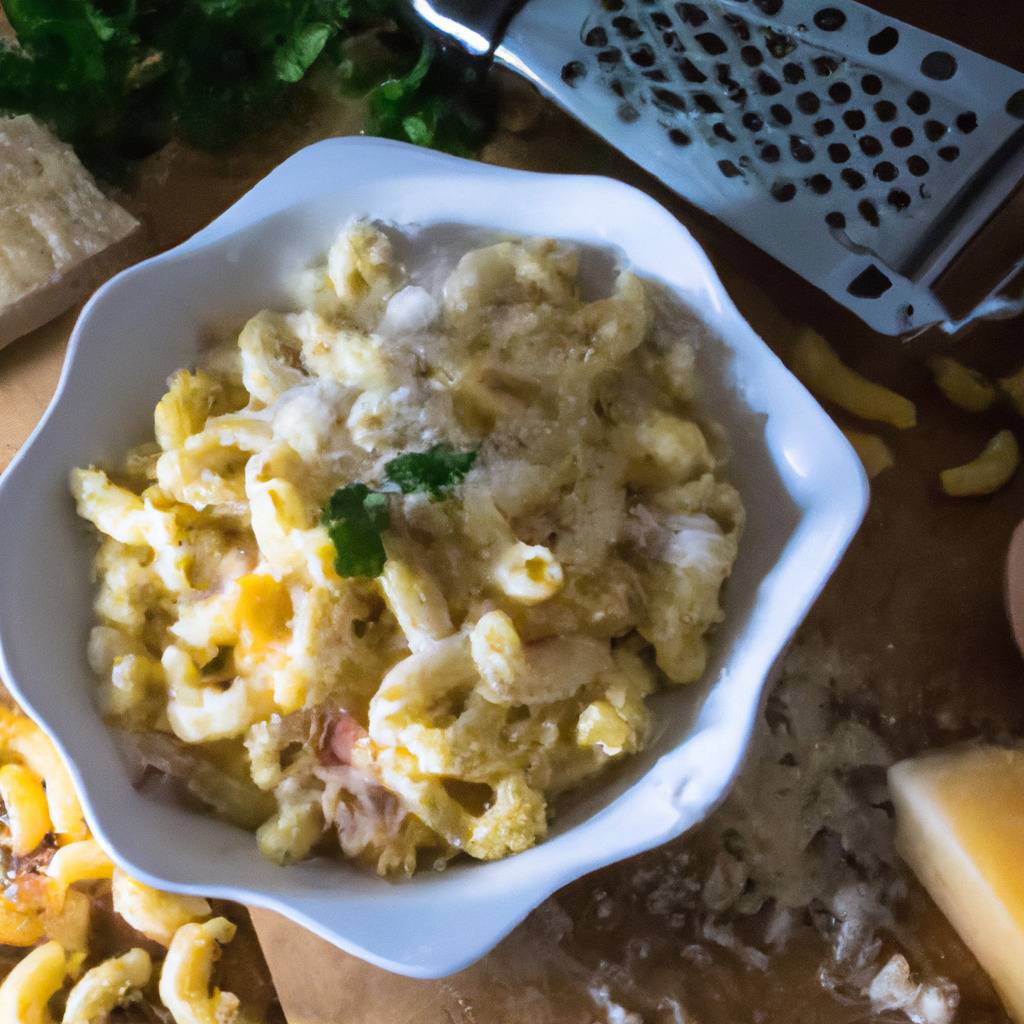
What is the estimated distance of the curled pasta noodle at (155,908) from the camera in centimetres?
105

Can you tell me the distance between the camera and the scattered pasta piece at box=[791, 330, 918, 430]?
115 centimetres

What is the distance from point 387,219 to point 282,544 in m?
0.34

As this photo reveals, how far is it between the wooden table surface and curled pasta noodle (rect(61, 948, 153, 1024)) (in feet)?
0.51

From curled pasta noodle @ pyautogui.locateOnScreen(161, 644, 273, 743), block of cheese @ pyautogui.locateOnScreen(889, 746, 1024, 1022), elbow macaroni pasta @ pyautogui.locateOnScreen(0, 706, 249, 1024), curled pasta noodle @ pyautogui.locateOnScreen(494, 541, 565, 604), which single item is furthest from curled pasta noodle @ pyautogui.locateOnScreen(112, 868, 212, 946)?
block of cheese @ pyautogui.locateOnScreen(889, 746, 1024, 1022)

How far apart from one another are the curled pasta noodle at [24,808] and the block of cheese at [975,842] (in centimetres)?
92

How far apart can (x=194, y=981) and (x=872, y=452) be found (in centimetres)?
92

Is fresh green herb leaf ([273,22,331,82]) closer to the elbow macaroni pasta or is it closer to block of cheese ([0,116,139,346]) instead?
block of cheese ([0,116,139,346])

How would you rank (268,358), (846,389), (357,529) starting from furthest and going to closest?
(846,389)
(268,358)
(357,529)

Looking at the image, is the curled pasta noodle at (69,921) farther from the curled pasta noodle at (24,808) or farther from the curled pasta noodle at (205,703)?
the curled pasta noodle at (205,703)

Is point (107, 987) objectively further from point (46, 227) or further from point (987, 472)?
point (987, 472)

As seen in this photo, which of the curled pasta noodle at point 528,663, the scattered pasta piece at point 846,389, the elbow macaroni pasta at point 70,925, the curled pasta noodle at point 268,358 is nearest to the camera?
the curled pasta noodle at point 528,663

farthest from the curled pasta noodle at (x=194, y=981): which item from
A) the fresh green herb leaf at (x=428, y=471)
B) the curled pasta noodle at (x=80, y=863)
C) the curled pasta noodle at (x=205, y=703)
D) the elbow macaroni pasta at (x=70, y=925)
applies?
the fresh green herb leaf at (x=428, y=471)

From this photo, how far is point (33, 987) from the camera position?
1.06 m

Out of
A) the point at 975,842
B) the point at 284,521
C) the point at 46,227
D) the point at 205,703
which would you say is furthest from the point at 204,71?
the point at 975,842
